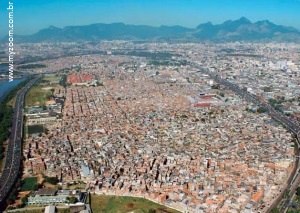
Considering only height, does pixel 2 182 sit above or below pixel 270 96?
below

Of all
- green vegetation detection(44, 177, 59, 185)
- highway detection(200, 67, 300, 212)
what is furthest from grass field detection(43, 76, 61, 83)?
green vegetation detection(44, 177, 59, 185)

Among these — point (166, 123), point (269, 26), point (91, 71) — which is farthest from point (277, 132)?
point (269, 26)

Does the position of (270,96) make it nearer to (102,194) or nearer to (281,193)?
(281,193)

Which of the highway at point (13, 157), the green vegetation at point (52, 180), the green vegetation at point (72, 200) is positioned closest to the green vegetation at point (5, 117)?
the highway at point (13, 157)

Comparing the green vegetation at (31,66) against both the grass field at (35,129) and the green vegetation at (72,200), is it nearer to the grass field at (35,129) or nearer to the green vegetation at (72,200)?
the grass field at (35,129)

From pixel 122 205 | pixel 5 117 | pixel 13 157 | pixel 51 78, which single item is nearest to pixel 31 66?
pixel 51 78

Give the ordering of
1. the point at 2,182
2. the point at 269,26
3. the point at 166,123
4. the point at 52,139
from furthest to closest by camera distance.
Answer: the point at 269,26 < the point at 166,123 < the point at 52,139 < the point at 2,182

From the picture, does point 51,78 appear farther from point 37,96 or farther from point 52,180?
point 52,180
